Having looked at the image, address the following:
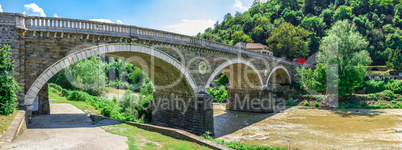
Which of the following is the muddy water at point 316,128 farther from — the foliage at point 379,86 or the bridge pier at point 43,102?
the bridge pier at point 43,102

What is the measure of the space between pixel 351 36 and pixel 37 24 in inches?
1280

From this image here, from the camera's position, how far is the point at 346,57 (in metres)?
31.0

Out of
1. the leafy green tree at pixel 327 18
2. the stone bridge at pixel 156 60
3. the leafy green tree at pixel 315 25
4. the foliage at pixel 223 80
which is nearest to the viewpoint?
the stone bridge at pixel 156 60

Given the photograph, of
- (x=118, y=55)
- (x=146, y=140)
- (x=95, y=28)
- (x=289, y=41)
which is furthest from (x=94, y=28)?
(x=289, y=41)

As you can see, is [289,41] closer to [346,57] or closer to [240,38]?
[240,38]

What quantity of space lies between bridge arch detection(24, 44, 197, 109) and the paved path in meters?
1.86

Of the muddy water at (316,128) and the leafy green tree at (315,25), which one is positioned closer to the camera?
the muddy water at (316,128)

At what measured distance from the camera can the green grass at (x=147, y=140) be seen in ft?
30.4

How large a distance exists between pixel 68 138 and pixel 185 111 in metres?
10.1

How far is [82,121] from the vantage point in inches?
544

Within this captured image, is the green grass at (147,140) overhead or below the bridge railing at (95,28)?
below

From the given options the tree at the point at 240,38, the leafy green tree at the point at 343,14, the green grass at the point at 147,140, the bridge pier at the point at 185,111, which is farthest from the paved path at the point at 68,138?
the leafy green tree at the point at 343,14

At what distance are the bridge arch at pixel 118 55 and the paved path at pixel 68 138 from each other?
1.86 m

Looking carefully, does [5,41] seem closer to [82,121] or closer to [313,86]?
[82,121]
